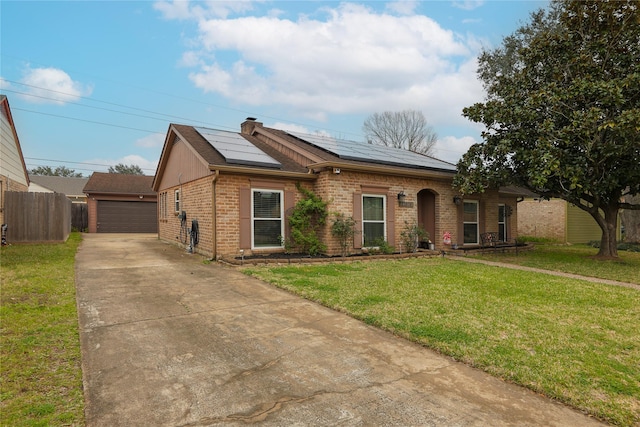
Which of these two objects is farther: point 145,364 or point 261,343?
point 261,343

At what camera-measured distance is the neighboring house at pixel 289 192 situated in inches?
404

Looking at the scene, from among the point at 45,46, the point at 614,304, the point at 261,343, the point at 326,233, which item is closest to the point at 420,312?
the point at 261,343

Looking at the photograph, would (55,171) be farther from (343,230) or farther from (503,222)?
(503,222)

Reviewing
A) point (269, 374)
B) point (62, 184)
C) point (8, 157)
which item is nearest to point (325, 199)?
point (269, 374)

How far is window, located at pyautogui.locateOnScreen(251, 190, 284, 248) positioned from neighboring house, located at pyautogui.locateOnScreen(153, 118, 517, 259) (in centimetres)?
3

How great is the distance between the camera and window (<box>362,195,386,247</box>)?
11859 millimetres

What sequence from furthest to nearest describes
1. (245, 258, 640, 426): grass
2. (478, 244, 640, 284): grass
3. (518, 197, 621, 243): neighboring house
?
(518, 197, 621, 243): neighboring house < (478, 244, 640, 284): grass < (245, 258, 640, 426): grass

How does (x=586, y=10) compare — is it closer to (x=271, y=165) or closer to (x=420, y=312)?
(x=271, y=165)

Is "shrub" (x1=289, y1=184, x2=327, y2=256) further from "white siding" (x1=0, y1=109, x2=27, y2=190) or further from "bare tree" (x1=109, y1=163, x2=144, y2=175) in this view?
"bare tree" (x1=109, y1=163, x2=144, y2=175)

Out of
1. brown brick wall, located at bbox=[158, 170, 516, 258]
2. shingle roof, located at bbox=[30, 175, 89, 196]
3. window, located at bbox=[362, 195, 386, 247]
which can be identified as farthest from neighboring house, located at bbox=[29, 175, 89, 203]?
window, located at bbox=[362, 195, 386, 247]

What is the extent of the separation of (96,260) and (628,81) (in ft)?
48.4

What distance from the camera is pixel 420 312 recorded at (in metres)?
5.20

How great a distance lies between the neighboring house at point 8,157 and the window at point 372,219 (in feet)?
41.5

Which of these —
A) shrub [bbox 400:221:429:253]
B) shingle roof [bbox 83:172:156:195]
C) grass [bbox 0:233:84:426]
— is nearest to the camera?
grass [bbox 0:233:84:426]
